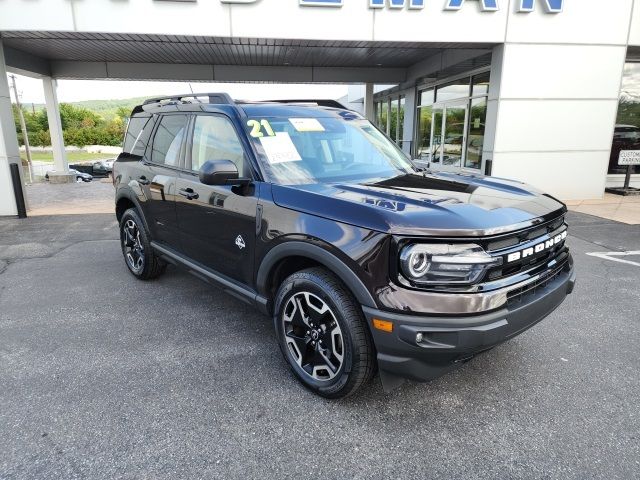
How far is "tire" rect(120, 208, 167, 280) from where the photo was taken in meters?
4.65

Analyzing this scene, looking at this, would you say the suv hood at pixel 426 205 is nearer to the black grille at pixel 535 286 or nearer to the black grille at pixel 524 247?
the black grille at pixel 524 247

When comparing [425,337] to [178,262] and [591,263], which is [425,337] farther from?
[591,263]

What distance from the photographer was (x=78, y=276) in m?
5.20

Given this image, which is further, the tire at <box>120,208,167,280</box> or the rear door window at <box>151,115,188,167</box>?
the tire at <box>120,208,167,280</box>

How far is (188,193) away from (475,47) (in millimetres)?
8189

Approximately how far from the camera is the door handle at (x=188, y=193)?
359 cm

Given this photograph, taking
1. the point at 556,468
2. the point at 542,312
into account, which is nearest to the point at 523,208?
the point at 542,312

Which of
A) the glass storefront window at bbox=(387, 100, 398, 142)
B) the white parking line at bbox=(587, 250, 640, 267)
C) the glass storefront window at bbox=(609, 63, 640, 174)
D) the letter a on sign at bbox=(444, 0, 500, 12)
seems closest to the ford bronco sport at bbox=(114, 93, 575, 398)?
the white parking line at bbox=(587, 250, 640, 267)

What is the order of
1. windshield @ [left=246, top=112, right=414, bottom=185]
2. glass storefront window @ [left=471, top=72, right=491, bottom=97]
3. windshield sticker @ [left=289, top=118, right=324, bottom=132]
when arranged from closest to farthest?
windshield @ [left=246, top=112, right=414, bottom=185] → windshield sticker @ [left=289, top=118, right=324, bottom=132] → glass storefront window @ [left=471, top=72, right=491, bottom=97]

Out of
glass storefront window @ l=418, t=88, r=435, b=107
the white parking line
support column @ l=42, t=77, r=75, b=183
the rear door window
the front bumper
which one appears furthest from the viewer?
glass storefront window @ l=418, t=88, r=435, b=107

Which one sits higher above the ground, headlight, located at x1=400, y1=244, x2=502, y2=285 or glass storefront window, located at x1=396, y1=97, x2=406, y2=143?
glass storefront window, located at x1=396, y1=97, x2=406, y2=143

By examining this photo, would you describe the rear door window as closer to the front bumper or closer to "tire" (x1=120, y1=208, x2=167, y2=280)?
"tire" (x1=120, y1=208, x2=167, y2=280)

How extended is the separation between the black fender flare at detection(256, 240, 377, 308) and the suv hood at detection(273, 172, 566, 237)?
214mm

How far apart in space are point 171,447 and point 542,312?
2.23m
